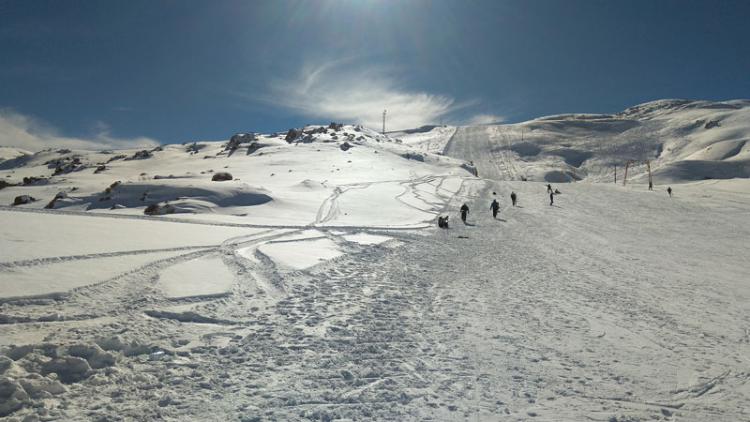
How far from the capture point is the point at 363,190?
31938 millimetres

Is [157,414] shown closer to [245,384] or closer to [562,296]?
[245,384]

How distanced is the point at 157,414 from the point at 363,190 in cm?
2803

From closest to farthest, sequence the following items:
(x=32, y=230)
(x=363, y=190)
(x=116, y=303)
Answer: (x=116, y=303), (x=32, y=230), (x=363, y=190)

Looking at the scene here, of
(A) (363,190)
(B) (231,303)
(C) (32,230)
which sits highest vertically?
(A) (363,190)

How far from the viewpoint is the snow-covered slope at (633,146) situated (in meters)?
70.0

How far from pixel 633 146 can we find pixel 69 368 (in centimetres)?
11660

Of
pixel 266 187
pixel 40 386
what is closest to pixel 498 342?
pixel 40 386

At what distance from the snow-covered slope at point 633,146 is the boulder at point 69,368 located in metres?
74.4

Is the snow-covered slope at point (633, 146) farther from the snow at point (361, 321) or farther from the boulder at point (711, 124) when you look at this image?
the snow at point (361, 321)

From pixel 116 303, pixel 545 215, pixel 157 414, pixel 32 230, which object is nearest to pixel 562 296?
pixel 157 414

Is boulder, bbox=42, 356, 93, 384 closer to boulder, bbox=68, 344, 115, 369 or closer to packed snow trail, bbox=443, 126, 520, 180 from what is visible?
boulder, bbox=68, 344, 115, 369

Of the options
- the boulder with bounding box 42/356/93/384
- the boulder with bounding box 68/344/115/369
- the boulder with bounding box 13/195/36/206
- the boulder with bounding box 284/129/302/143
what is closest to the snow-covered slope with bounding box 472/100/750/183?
the boulder with bounding box 284/129/302/143

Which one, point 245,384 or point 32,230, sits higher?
point 32,230

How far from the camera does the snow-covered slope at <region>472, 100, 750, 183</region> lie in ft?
230
